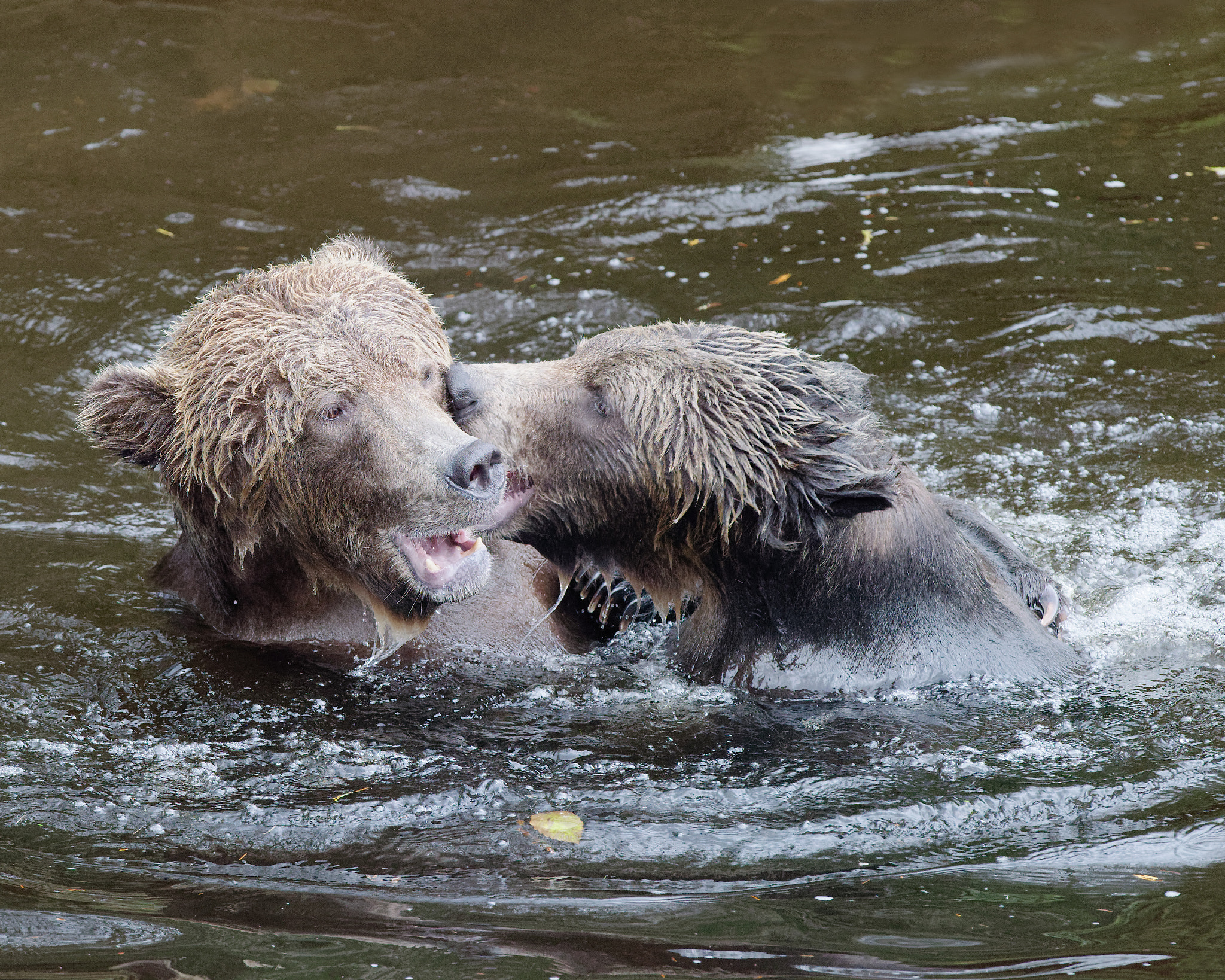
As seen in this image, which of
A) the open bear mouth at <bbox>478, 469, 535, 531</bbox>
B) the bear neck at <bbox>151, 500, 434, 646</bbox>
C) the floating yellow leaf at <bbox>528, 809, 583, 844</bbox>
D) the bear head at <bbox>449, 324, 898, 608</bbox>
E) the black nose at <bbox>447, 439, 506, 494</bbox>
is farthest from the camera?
the bear neck at <bbox>151, 500, 434, 646</bbox>

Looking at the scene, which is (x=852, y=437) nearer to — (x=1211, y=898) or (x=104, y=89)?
(x=1211, y=898)

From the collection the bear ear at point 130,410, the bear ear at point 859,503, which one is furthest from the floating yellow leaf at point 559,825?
the bear ear at point 130,410

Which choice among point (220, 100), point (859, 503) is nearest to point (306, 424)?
point (859, 503)

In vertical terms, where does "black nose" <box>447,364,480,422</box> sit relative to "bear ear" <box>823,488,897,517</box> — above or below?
above

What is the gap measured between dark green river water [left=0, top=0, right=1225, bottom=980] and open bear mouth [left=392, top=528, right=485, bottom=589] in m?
0.78

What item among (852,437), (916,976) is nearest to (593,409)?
(852,437)

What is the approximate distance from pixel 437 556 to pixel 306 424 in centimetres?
86

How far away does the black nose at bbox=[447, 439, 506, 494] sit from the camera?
5590 millimetres

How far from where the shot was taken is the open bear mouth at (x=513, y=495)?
6.25 metres

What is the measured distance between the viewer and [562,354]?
10.4 metres

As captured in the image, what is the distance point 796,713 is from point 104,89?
11.9 m

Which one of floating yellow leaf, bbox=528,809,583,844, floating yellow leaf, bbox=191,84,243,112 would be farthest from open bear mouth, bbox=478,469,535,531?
floating yellow leaf, bbox=191,84,243,112

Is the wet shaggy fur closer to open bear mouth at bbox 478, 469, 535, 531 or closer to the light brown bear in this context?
the light brown bear

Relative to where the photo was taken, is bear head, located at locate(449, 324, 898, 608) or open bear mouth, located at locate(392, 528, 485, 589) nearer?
bear head, located at locate(449, 324, 898, 608)
